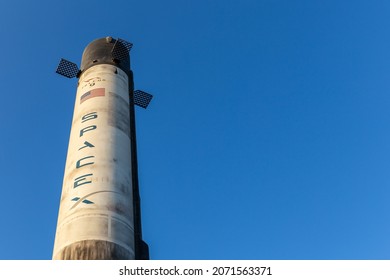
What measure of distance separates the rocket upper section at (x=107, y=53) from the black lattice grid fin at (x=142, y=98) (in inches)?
57.7

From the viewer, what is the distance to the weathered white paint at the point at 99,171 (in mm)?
15078

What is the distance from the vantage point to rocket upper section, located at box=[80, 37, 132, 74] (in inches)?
899

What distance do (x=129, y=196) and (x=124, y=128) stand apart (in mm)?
3587

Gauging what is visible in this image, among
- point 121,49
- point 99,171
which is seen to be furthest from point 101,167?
point 121,49

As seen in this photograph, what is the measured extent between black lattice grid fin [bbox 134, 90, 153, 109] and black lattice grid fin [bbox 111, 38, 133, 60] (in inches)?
77.8

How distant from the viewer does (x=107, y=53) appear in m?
23.2

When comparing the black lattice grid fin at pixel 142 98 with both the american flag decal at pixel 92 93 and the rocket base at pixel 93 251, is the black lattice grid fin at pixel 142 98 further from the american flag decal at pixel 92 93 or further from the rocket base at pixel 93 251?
the rocket base at pixel 93 251

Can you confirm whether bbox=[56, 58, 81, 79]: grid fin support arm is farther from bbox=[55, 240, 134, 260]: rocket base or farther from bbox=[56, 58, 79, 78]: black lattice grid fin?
bbox=[55, 240, 134, 260]: rocket base

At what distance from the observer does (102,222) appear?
15094mm

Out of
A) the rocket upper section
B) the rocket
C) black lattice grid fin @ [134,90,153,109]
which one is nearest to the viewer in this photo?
the rocket

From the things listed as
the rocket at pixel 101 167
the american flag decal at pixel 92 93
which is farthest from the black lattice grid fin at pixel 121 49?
the american flag decal at pixel 92 93

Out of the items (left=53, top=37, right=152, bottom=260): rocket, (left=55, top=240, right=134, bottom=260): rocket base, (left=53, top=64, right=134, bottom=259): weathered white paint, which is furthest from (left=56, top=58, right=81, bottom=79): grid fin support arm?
(left=55, top=240, right=134, bottom=260): rocket base
